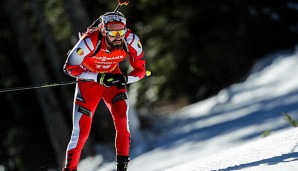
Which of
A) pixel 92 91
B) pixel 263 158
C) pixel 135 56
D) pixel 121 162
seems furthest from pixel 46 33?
pixel 263 158

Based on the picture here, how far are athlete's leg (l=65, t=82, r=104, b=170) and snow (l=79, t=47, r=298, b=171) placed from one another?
1.16 meters

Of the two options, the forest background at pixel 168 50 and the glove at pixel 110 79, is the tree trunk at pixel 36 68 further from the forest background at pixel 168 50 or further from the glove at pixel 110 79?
the glove at pixel 110 79

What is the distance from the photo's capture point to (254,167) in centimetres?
523

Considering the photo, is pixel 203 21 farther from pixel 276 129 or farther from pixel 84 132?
pixel 84 132

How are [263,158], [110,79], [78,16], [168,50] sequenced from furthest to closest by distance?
[168,50]
[78,16]
[110,79]
[263,158]

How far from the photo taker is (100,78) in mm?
6449

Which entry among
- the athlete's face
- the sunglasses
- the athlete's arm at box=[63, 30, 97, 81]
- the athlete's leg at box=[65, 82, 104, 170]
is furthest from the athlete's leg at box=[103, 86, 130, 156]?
the sunglasses

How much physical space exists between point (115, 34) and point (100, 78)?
0.53 meters

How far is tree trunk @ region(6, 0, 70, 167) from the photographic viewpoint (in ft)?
47.6

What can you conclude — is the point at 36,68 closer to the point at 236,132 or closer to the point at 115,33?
the point at 236,132

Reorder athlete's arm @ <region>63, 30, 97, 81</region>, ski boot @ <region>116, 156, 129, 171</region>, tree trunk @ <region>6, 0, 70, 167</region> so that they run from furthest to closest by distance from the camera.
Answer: tree trunk @ <region>6, 0, 70, 167</region> → ski boot @ <region>116, 156, 129, 171</region> → athlete's arm @ <region>63, 30, 97, 81</region>

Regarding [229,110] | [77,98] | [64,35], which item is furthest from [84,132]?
[64,35]

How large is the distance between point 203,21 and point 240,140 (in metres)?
10.4

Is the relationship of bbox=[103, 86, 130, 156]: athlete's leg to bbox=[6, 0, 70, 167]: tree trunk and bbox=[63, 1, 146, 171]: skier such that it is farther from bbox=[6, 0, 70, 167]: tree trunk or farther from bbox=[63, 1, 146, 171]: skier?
bbox=[6, 0, 70, 167]: tree trunk
